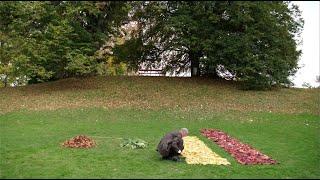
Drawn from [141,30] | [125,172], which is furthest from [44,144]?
[141,30]

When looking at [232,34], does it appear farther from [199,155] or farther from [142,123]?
[199,155]

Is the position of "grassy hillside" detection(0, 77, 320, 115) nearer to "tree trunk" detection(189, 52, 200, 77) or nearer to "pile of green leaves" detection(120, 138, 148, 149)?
"tree trunk" detection(189, 52, 200, 77)

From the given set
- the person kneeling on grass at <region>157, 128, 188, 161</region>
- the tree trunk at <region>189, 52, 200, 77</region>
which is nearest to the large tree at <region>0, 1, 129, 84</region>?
the tree trunk at <region>189, 52, 200, 77</region>

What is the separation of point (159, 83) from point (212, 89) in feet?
11.4

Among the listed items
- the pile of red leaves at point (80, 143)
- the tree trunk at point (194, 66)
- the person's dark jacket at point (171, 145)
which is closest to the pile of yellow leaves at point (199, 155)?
the person's dark jacket at point (171, 145)

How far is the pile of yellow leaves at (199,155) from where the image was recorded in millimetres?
13406

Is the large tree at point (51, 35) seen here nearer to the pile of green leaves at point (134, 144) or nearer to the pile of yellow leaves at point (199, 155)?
the pile of green leaves at point (134, 144)

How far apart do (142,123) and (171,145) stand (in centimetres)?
759

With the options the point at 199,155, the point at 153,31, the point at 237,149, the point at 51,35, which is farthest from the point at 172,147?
the point at 153,31

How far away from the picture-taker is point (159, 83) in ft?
94.7

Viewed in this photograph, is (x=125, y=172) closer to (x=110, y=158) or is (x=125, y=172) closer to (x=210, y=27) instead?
(x=110, y=158)

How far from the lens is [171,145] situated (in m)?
13.1

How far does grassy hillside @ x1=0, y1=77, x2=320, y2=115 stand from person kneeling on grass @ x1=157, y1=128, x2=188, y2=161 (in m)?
9.86

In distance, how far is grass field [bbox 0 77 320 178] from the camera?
40.7 ft
